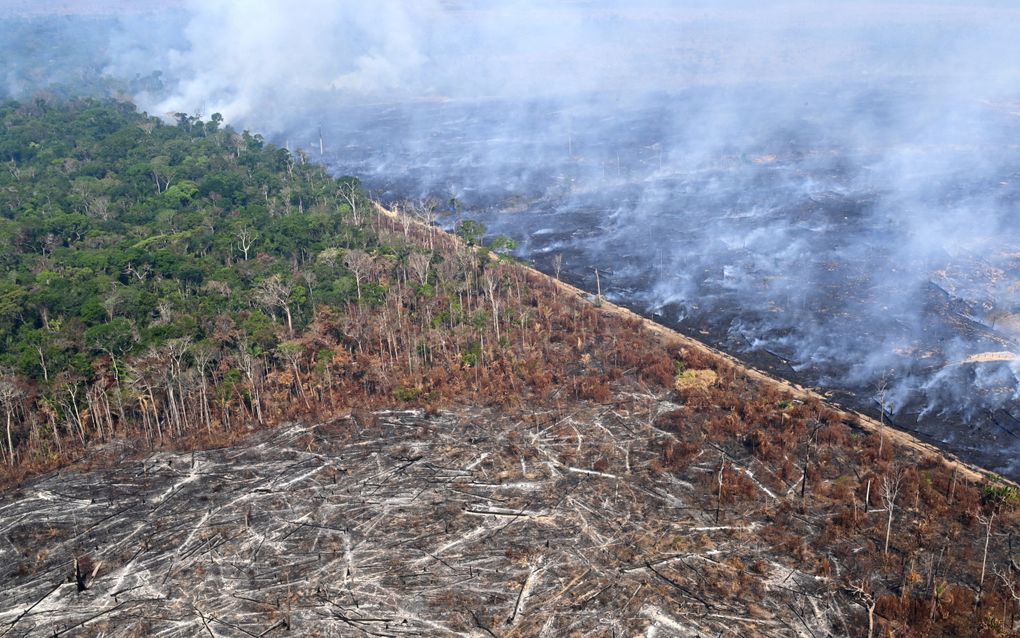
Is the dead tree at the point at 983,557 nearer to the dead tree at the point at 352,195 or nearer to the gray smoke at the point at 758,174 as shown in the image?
the gray smoke at the point at 758,174

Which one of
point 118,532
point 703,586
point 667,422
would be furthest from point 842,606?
point 118,532

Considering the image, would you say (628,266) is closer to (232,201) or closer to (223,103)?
(232,201)

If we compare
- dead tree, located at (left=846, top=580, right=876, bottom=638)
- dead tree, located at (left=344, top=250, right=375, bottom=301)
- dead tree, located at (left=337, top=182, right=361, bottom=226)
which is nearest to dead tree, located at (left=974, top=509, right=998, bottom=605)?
dead tree, located at (left=846, top=580, right=876, bottom=638)

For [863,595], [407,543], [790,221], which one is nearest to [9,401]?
[407,543]

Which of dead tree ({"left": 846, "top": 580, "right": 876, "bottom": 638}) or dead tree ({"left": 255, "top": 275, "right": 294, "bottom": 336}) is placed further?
dead tree ({"left": 255, "top": 275, "right": 294, "bottom": 336})

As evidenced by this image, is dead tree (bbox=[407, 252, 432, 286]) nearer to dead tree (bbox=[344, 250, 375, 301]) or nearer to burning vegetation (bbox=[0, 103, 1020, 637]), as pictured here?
burning vegetation (bbox=[0, 103, 1020, 637])

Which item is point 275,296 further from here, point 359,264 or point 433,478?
point 433,478

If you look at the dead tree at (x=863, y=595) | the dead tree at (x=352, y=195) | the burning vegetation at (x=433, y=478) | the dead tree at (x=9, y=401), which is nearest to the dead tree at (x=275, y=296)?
the burning vegetation at (x=433, y=478)
